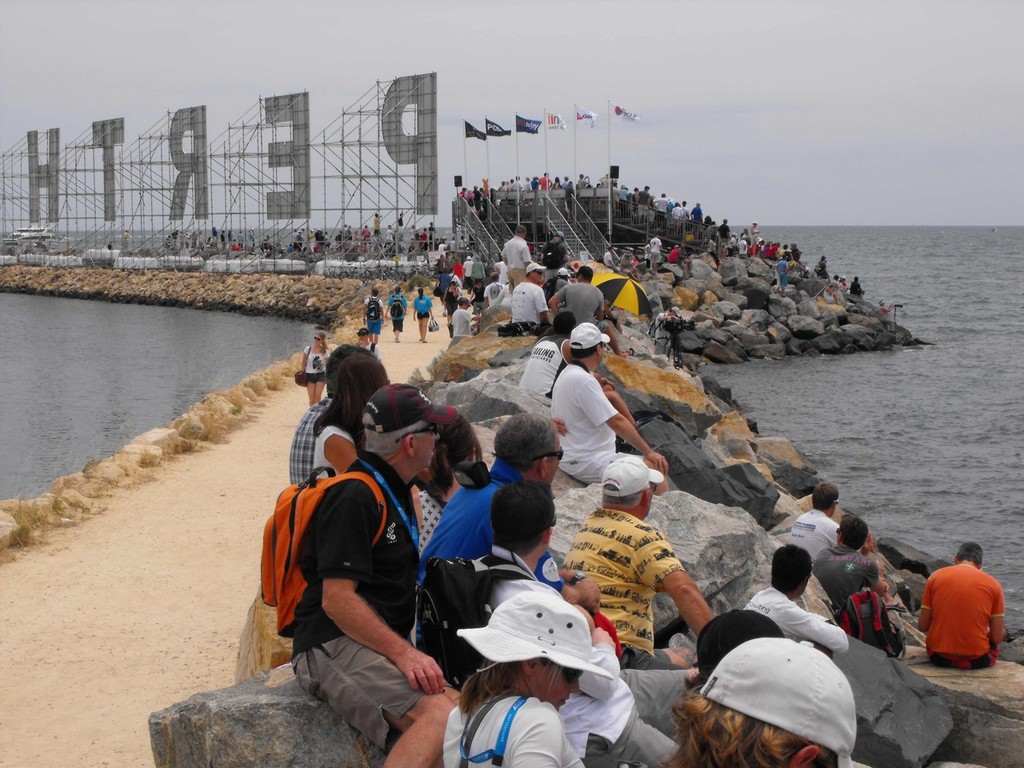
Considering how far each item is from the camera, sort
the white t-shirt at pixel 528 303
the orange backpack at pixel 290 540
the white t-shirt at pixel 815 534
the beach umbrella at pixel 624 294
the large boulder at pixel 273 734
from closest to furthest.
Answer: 1. the orange backpack at pixel 290 540
2. the large boulder at pixel 273 734
3. the white t-shirt at pixel 815 534
4. the white t-shirt at pixel 528 303
5. the beach umbrella at pixel 624 294

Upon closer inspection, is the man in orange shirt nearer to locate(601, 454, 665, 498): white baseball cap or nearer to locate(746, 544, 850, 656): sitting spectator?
locate(746, 544, 850, 656): sitting spectator

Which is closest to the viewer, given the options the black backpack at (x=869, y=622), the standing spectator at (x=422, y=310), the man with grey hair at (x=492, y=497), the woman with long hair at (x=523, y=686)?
the woman with long hair at (x=523, y=686)

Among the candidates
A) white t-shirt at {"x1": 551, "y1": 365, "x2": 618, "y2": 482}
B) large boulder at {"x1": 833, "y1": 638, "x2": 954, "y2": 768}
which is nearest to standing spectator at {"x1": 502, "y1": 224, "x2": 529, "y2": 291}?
white t-shirt at {"x1": 551, "y1": 365, "x2": 618, "y2": 482}

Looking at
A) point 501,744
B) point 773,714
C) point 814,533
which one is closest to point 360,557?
point 501,744

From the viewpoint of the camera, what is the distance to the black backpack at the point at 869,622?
788 centimetres

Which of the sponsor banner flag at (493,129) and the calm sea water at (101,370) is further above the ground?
the sponsor banner flag at (493,129)

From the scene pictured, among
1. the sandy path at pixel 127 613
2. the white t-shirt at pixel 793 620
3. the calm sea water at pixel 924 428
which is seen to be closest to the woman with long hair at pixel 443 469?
the white t-shirt at pixel 793 620

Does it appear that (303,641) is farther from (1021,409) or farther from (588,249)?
(588,249)

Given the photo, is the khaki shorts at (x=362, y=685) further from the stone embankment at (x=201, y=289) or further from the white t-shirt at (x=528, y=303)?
the stone embankment at (x=201, y=289)

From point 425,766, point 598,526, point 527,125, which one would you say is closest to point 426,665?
point 425,766

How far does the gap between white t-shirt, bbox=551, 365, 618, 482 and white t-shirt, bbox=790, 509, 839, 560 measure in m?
1.92

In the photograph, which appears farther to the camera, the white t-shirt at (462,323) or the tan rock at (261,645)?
the white t-shirt at (462,323)

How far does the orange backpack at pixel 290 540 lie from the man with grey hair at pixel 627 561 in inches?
52.9

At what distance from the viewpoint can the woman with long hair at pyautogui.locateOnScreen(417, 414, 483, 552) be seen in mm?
5668
